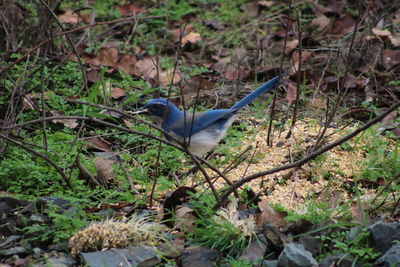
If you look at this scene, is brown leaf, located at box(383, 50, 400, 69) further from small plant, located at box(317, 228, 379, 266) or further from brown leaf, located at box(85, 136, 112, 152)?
small plant, located at box(317, 228, 379, 266)

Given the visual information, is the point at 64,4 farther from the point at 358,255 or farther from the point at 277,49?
the point at 358,255

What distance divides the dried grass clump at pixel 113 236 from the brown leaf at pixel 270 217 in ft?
1.88

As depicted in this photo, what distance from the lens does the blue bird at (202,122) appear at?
467 cm

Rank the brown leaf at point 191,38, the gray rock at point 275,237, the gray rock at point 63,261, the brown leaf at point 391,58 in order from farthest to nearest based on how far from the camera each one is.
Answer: the brown leaf at point 191,38, the brown leaf at point 391,58, the gray rock at point 275,237, the gray rock at point 63,261

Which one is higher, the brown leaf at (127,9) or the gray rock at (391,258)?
the brown leaf at (127,9)

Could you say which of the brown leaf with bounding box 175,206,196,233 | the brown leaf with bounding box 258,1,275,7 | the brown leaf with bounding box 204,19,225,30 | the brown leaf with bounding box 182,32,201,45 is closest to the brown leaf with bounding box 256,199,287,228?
the brown leaf with bounding box 175,206,196,233

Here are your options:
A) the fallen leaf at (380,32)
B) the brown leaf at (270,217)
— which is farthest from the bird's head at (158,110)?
the fallen leaf at (380,32)

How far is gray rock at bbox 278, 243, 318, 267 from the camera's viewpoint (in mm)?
2969

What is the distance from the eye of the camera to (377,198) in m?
3.92

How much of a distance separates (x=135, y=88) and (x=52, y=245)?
299 centimetres

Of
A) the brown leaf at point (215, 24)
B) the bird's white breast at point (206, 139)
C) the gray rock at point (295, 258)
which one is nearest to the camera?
the gray rock at point (295, 258)

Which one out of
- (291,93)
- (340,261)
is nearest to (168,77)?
(291,93)

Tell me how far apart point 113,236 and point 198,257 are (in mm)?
473

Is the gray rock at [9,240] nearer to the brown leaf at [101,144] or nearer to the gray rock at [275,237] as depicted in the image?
the gray rock at [275,237]
